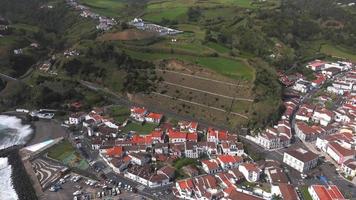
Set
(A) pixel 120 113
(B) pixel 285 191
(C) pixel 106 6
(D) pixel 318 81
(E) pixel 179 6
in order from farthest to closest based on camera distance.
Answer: (C) pixel 106 6 < (E) pixel 179 6 < (D) pixel 318 81 < (A) pixel 120 113 < (B) pixel 285 191

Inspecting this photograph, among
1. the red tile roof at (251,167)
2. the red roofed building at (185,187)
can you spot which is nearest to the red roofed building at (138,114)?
the red roofed building at (185,187)

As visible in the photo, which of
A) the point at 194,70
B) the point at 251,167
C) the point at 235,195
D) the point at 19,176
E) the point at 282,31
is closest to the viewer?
the point at 235,195

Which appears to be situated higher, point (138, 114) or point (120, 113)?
point (138, 114)

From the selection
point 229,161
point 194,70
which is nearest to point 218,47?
point 194,70

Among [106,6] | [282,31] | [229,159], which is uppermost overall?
[282,31]

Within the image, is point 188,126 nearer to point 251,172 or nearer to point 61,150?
point 251,172

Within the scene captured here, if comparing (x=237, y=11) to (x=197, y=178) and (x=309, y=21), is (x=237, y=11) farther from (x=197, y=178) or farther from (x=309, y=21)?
(x=197, y=178)

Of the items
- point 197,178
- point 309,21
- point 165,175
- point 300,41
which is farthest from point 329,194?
point 309,21

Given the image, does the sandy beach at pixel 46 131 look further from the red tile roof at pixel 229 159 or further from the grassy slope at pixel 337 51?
the grassy slope at pixel 337 51
